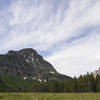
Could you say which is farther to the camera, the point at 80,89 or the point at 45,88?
the point at 45,88

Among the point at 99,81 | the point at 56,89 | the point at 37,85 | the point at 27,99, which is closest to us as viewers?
the point at 27,99

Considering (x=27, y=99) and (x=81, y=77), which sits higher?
(x=81, y=77)

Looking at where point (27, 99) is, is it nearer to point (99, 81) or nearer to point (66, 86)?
point (99, 81)

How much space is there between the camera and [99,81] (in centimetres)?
10462

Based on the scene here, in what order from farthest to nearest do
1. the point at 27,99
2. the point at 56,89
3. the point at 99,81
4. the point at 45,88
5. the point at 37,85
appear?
the point at 37,85 < the point at 45,88 < the point at 56,89 < the point at 99,81 < the point at 27,99

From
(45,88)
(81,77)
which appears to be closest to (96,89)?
(81,77)

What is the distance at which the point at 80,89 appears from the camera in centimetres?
11331

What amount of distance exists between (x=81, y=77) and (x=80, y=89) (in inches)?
290

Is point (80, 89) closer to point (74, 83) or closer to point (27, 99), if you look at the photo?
point (74, 83)

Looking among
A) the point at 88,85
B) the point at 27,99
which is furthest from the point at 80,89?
the point at 27,99

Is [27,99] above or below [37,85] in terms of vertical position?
below

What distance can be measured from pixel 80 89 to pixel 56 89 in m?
19.1

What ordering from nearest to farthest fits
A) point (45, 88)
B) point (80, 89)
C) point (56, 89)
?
1. point (80, 89)
2. point (56, 89)
3. point (45, 88)

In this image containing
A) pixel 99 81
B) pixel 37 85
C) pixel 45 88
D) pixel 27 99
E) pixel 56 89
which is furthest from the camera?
pixel 37 85
